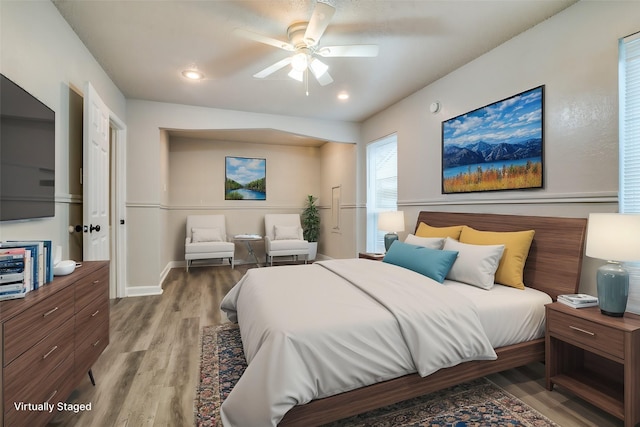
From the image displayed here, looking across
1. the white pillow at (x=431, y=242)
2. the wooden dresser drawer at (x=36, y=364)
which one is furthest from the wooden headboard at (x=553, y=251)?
the wooden dresser drawer at (x=36, y=364)

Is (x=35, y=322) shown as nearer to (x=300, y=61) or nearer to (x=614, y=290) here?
(x=300, y=61)

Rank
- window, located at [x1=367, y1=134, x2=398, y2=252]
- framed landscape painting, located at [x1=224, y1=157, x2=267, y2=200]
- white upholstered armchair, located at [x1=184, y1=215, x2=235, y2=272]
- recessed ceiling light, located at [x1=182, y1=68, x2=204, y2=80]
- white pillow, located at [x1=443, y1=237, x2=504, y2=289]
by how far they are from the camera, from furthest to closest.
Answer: framed landscape painting, located at [x1=224, y1=157, x2=267, y2=200] < white upholstered armchair, located at [x1=184, y1=215, x2=235, y2=272] < window, located at [x1=367, y1=134, x2=398, y2=252] < recessed ceiling light, located at [x1=182, y1=68, x2=204, y2=80] < white pillow, located at [x1=443, y1=237, x2=504, y2=289]

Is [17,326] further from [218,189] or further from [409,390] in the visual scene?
[218,189]

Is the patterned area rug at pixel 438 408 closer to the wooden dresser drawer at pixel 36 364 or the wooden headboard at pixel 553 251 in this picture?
the wooden dresser drawer at pixel 36 364

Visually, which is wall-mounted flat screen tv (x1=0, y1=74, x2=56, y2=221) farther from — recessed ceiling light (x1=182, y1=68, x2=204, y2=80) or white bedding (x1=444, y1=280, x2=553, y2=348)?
white bedding (x1=444, y1=280, x2=553, y2=348)

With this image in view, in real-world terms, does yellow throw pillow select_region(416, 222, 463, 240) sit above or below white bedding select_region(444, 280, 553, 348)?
above

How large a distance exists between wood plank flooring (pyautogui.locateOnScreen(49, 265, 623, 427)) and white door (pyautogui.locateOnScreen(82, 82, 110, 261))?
794 millimetres

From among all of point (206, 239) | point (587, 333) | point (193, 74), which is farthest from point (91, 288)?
point (206, 239)

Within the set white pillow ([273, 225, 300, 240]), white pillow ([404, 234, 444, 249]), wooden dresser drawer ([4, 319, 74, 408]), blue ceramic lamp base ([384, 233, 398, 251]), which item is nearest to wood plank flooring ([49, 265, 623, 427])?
wooden dresser drawer ([4, 319, 74, 408])

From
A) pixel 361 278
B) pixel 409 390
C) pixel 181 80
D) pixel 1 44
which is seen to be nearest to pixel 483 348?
pixel 409 390

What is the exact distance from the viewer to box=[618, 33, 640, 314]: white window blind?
6.06ft

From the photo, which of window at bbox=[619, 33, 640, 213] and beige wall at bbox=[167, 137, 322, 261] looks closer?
window at bbox=[619, 33, 640, 213]

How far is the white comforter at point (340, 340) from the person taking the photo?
130 centimetres

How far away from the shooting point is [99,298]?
1902 mm
